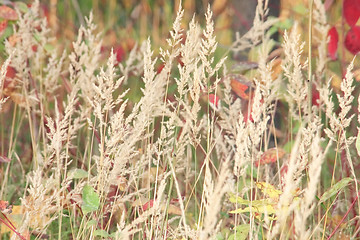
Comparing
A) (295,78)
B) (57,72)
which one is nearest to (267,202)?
(295,78)

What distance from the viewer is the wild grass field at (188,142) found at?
4.52 feet

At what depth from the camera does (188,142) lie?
1633 mm

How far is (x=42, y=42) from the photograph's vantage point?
2449 millimetres

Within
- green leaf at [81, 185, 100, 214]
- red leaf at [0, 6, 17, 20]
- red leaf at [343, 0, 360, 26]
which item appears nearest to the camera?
green leaf at [81, 185, 100, 214]

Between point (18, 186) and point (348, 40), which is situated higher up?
point (348, 40)

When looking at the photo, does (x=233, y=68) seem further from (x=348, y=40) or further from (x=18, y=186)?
(x=18, y=186)

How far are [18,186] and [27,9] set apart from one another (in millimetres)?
662

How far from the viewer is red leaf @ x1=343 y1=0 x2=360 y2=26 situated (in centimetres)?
197

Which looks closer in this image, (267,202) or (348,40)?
(267,202)

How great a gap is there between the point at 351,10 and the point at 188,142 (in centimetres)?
76

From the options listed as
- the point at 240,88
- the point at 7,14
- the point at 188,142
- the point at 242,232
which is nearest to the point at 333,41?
the point at 240,88

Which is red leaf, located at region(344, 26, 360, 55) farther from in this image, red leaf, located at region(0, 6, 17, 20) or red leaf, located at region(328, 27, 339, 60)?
red leaf, located at region(0, 6, 17, 20)

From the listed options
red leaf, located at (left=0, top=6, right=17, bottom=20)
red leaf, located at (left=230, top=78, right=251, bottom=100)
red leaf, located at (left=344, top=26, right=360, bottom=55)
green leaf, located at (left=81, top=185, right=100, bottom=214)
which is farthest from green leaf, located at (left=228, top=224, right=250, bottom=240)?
red leaf, located at (left=0, top=6, right=17, bottom=20)

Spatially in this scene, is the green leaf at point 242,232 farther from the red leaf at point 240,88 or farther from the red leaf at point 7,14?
the red leaf at point 7,14
